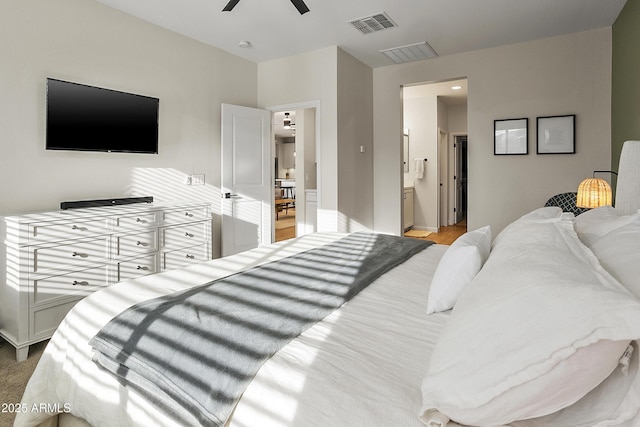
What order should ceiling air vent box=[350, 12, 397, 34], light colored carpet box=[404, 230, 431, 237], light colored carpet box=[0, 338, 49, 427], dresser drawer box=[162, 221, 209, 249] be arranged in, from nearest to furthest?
light colored carpet box=[0, 338, 49, 427] < dresser drawer box=[162, 221, 209, 249] < ceiling air vent box=[350, 12, 397, 34] < light colored carpet box=[404, 230, 431, 237]

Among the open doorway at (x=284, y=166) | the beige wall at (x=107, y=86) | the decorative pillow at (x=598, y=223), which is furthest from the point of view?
the open doorway at (x=284, y=166)

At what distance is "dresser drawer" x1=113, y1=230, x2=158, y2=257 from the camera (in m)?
2.90

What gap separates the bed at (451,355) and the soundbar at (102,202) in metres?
1.96

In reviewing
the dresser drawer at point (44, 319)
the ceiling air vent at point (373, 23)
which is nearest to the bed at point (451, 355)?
the dresser drawer at point (44, 319)

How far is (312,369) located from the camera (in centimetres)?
91

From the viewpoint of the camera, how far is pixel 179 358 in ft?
3.32

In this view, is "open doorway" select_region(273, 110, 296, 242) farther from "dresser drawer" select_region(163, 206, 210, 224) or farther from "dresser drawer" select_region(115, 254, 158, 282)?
"dresser drawer" select_region(115, 254, 158, 282)

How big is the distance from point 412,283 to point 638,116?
274 cm

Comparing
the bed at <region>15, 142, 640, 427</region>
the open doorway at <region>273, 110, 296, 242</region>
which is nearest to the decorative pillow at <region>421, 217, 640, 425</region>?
the bed at <region>15, 142, 640, 427</region>

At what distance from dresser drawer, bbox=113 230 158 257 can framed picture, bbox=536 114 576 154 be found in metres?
4.33

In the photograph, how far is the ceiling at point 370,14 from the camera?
3324 millimetres

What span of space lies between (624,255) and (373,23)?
136 inches

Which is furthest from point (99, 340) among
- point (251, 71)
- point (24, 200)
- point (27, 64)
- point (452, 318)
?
point (251, 71)

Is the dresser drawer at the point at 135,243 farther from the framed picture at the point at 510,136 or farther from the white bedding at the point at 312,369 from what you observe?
the framed picture at the point at 510,136
